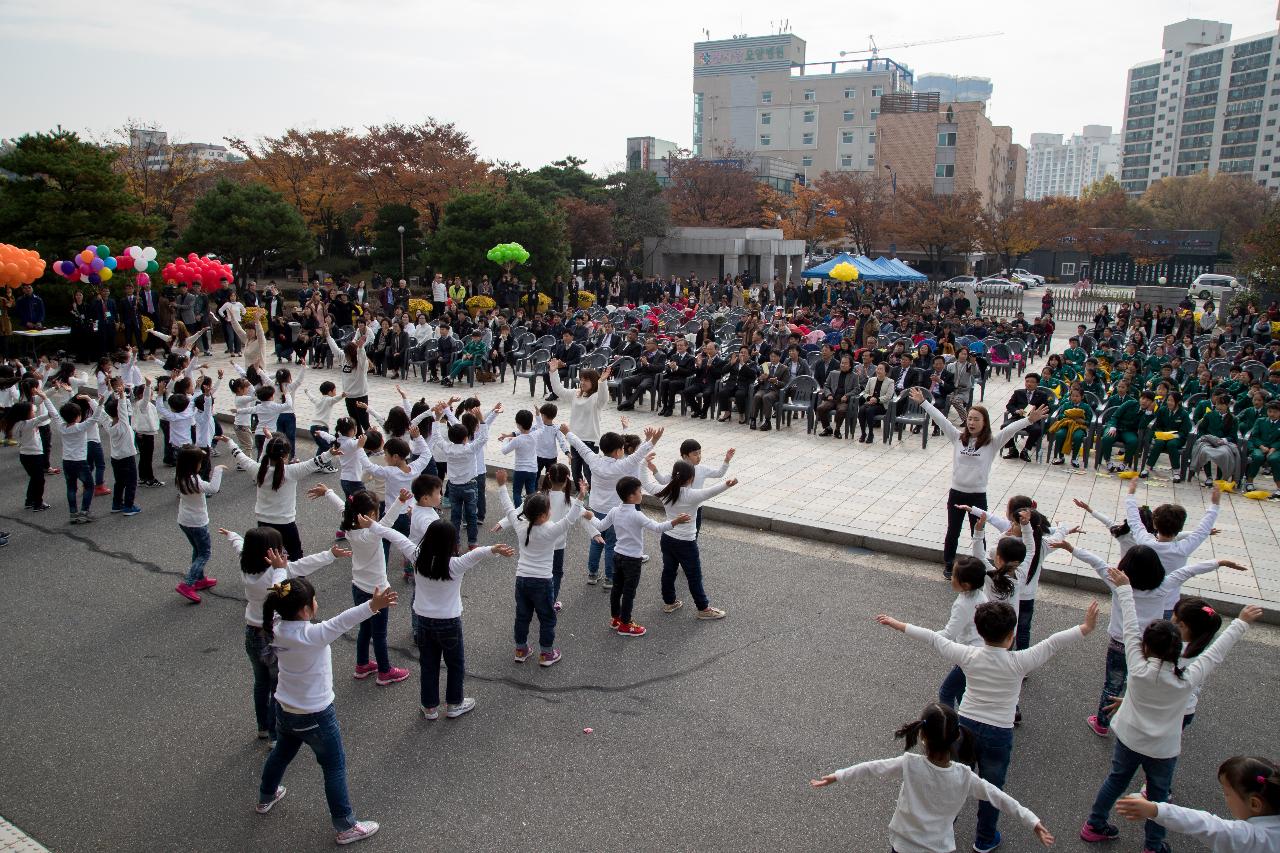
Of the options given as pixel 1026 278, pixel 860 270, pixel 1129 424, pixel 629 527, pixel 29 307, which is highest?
pixel 860 270

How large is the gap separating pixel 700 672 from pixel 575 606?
1.62 meters

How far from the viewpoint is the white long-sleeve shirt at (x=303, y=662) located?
4.57 meters

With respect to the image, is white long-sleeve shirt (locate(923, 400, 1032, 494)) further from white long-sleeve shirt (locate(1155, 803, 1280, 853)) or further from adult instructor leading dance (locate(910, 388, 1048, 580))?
white long-sleeve shirt (locate(1155, 803, 1280, 853))

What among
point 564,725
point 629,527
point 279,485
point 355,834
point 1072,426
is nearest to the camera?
point 355,834

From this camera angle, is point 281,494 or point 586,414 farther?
point 586,414

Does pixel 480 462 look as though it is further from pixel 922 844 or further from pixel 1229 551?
pixel 1229 551

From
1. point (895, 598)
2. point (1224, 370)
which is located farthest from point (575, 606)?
point (1224, 370)

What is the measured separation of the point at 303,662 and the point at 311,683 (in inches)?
4.7

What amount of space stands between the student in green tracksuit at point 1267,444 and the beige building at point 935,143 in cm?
6373

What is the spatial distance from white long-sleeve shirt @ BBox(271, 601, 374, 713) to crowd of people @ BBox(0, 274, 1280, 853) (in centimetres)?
1

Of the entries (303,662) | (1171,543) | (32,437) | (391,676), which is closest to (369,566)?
(391,676)

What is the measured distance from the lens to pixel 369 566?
6098 millimetres

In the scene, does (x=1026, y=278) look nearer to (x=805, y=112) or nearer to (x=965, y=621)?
(x=805, y=112)

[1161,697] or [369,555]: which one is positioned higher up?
[369,555]
